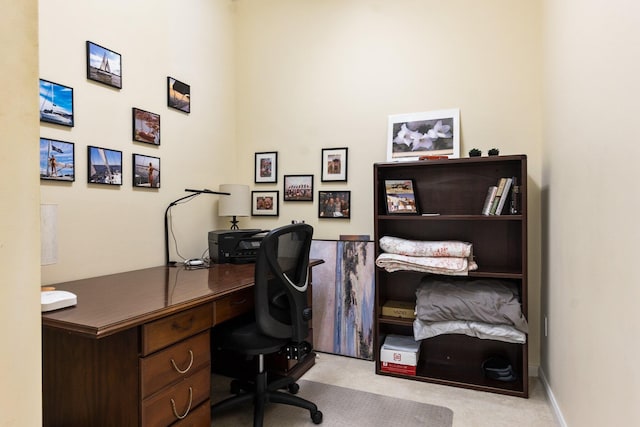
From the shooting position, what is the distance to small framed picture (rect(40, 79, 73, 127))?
1.78 metres

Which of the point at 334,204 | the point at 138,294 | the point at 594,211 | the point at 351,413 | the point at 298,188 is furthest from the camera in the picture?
the point at 298,188

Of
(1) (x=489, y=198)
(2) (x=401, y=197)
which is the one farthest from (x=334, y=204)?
(1) (x=489, y=198)

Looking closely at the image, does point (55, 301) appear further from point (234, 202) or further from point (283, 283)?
point (234, 202)

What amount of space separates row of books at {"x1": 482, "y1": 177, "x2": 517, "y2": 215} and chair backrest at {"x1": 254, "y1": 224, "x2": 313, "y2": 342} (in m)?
1.25

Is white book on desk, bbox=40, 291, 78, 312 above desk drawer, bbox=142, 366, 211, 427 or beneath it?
above

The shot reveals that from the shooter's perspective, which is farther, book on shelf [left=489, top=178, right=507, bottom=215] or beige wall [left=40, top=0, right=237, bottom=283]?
book on shelf [left=489, top=178, right=507, bottom=215]

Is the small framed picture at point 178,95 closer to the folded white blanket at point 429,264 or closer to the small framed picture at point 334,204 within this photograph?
the small framed picture at point 334,204

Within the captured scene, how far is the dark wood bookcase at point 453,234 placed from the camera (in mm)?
2416

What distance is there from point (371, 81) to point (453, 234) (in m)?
1.40

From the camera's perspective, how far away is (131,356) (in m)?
1.30

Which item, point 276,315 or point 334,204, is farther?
point 334,204

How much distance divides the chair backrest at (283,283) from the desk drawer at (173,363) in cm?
29

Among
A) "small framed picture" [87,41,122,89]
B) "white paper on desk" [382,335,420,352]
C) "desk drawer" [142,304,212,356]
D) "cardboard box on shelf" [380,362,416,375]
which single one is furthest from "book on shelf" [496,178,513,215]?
"small framed picture" [87,41,122,89]

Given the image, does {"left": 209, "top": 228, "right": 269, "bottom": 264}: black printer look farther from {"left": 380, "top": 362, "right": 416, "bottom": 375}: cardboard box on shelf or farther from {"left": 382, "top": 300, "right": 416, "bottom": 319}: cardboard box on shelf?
{"left": 380, "top": 362, "right": 416, "bottom": 375}: cardboard box on shelf
